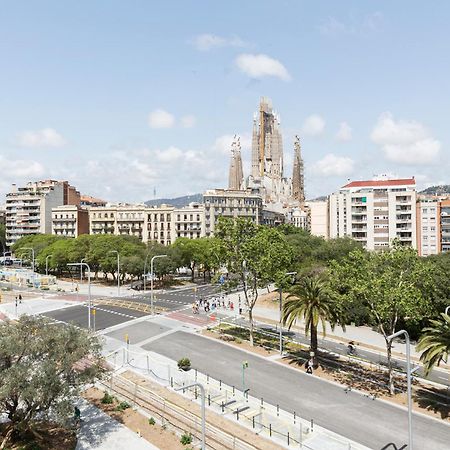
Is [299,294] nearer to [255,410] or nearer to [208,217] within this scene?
[255,410]

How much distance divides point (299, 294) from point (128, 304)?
36255 mm

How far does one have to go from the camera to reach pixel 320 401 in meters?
30.5

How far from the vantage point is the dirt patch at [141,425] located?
2480cm

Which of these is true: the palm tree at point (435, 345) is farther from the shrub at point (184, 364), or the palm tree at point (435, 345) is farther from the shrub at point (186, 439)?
the shrub at point (184, 364)

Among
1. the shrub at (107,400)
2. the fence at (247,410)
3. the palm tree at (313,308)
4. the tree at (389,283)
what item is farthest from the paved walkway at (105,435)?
the tree at (389,283)

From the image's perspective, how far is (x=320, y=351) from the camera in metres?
43.6

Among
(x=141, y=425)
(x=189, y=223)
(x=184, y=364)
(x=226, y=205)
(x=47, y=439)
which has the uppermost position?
(x=226, y=205)

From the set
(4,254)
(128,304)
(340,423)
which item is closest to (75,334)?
(340,423)

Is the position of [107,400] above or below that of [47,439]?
above

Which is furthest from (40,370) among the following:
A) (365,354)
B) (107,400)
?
(365,354)

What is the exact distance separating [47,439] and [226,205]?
365 feet

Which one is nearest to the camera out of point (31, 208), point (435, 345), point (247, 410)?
point (247, 410)

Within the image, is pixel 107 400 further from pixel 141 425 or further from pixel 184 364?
pixel 184 364

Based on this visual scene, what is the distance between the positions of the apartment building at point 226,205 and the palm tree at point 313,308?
305ft
